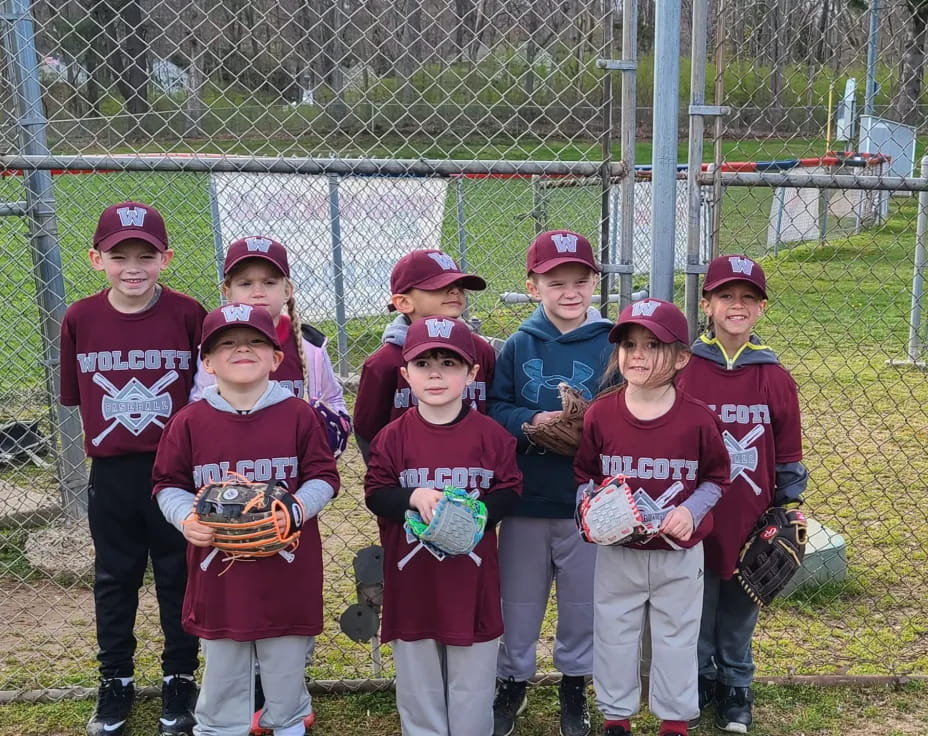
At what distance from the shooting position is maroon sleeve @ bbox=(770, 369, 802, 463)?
10.6 feet

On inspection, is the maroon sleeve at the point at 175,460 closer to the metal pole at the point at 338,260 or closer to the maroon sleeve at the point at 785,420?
the maroon sleeve at the point at 785,420

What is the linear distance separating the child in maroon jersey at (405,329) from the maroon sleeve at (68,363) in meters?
0.95

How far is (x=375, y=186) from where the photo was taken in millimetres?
7879

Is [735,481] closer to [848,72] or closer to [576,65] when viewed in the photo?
[576,65]

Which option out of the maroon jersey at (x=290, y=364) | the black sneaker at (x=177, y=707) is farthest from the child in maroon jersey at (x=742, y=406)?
the black sneaker at (x=177, y=707)

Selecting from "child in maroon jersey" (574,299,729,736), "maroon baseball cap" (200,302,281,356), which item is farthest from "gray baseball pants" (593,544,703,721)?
"maroon baseball cap" (200,302,281,356)

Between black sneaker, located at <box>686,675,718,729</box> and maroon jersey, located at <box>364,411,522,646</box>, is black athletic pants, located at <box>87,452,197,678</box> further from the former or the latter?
black sneaker, located at <box>686,675,718,729</box>

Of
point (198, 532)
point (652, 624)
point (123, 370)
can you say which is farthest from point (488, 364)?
point (123, 370)

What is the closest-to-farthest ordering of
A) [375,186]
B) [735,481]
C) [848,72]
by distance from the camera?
[735,481] < [848,72] < [375,186]

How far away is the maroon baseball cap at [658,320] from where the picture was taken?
293cm

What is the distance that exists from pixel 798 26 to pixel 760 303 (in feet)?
3.74

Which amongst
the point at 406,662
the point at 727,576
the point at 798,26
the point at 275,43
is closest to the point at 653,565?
the point at 727,576

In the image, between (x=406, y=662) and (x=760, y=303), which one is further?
(x=760, y=303)

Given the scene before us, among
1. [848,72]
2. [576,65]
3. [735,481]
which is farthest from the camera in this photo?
[848,72]
